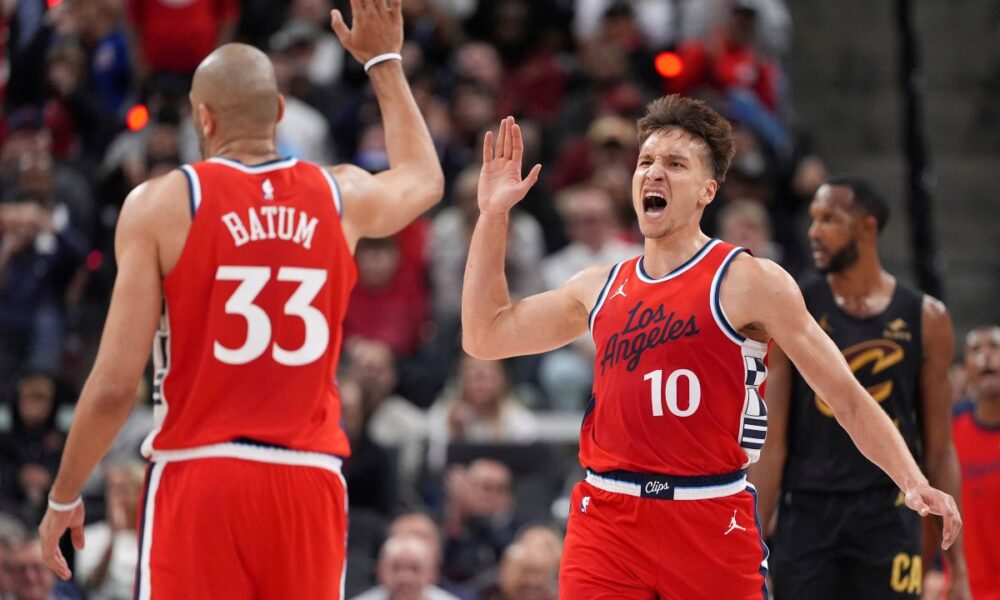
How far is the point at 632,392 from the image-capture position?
523cm

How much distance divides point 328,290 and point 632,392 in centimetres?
119

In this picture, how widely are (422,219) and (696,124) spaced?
746cm

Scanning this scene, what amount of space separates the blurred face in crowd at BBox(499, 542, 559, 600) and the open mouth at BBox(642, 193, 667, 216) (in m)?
4.07

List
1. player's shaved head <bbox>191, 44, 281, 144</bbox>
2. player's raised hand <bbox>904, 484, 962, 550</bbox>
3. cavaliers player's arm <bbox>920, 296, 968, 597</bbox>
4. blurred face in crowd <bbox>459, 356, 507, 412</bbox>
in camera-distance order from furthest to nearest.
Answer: blurred face in crowd <bbox>459, 356, 507, 412</bbox> < cavaliers player's arm <bbox>920, 296, 968, 597</bbox> < player's shaved head <bbox>191, 44, 281, 144</bbox> < player's raised hand <bbox>904, 484, 962, 550</bbox>

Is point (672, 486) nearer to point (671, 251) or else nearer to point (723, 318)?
point (723, 318)

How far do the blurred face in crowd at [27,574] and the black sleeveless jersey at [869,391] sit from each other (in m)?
4.50

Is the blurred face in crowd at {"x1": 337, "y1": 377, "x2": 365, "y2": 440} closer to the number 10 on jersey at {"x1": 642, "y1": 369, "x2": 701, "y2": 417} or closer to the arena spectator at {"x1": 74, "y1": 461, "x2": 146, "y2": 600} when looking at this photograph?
the arena spectator at {"x1": 74, "y1": 461, "x2": 146, "y2": 600}

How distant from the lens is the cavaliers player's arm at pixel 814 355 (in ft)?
16.8

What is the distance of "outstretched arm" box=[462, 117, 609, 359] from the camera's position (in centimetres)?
558

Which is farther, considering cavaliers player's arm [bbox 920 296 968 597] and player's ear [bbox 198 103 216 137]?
cavaliers player's arm [bbox 920 296 968 597]

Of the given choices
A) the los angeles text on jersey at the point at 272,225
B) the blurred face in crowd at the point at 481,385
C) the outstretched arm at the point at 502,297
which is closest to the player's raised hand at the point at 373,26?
the outstretched arm at the point at 502,297

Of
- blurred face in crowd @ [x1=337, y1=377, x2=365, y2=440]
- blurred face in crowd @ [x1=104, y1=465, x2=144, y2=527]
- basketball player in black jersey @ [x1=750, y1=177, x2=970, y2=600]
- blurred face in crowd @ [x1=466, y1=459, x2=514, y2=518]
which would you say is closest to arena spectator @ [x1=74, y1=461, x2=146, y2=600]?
blurred face in crowd @ [x1=104, y1=465, x2=144, y2=527]

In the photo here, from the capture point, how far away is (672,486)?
519 cm

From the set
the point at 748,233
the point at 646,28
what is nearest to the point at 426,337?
the point at 748,233
